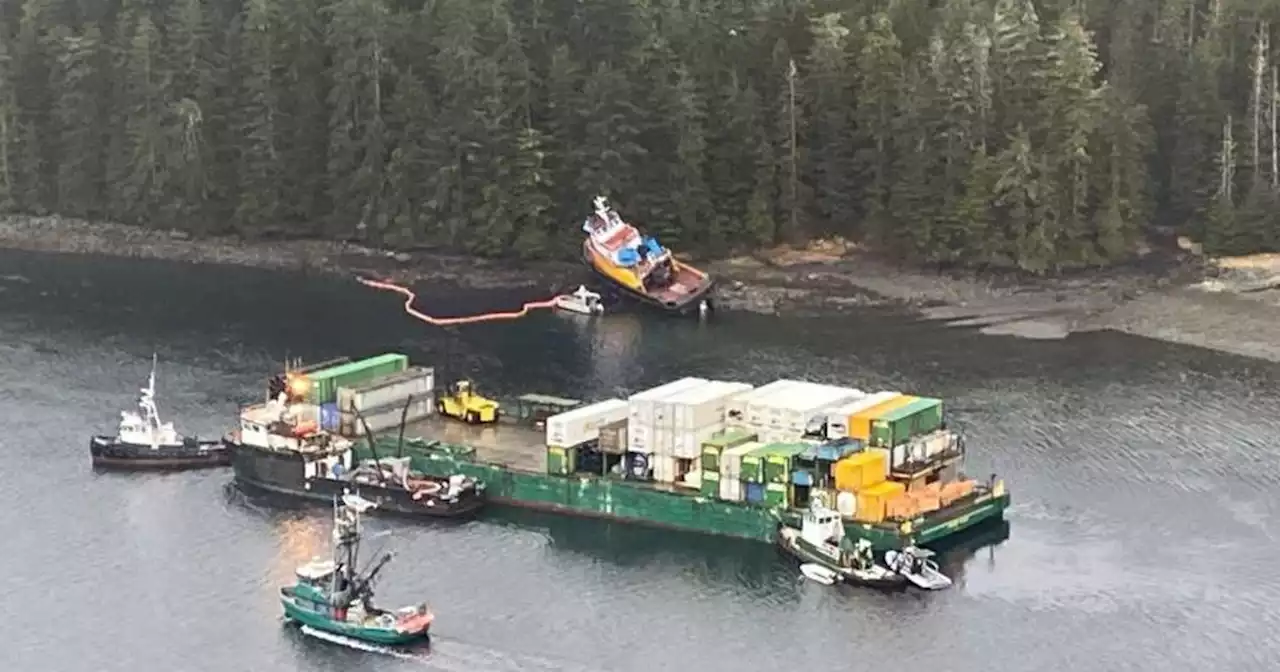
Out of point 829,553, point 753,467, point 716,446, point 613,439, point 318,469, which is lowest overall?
point 829,553

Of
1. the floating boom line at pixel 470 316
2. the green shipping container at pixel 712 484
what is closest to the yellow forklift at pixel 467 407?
the green shipping container at pixel 712 484

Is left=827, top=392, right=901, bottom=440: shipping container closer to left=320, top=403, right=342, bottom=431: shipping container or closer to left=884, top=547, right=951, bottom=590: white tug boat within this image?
left=884, top=547, right=951, bottom=590: white tug boat

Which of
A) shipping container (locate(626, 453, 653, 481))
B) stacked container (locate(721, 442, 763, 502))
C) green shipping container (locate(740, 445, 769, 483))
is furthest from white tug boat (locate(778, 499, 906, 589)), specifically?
shipping container (locate(626, 453, 653, 481))

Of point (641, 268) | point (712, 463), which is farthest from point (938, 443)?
point (641, 268)

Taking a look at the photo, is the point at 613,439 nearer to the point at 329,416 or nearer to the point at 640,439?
the point at 640,439

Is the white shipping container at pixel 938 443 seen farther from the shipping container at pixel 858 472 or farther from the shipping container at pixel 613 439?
the shipping container at pixel 613 439

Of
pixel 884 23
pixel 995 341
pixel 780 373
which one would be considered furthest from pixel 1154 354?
pixel 884 23

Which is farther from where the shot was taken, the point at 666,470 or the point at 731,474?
the point at 666,470

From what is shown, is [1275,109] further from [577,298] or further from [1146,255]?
[577,298]
